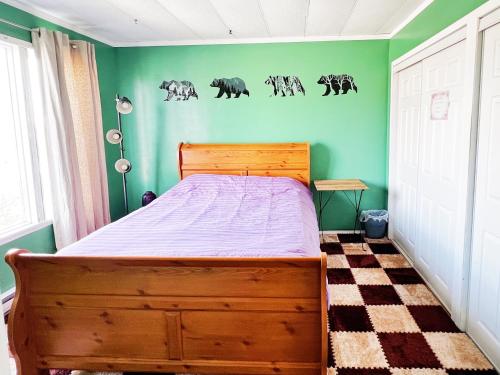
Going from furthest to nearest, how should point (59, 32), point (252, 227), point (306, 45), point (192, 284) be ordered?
point (306, 45)
point (59, 32)
point (252, 227)
point (192, 284)

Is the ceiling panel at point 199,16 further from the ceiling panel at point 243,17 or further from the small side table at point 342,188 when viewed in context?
the small side table at point 342,188

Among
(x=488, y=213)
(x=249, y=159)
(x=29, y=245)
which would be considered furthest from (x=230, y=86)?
(x=488, y=213)

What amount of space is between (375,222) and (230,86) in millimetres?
2215

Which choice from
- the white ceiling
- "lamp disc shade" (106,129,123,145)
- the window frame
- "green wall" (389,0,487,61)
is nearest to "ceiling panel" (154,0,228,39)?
the white ceiling

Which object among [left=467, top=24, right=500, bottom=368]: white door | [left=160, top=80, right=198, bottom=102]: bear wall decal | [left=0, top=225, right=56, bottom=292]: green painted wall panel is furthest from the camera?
[left=160, top=80, right=198, bottom=102]: bear wall decal

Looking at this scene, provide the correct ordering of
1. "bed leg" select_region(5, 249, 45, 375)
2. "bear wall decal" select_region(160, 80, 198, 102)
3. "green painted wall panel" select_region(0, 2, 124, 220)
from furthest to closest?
"bear wall decal" select_region(160, 80, 198, 102)
"green painted wall panel" select_region(0, 2, 124, 220)
"bed leg" select_region(5, 249, 45, 375)

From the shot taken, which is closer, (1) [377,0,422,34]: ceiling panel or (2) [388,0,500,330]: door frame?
(2) [388,0,500,330]: door frame

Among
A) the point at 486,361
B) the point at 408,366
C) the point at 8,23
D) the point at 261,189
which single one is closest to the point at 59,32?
the point at 8,23

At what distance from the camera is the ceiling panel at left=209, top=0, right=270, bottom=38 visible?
9.61 ft

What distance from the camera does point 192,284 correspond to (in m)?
1.77

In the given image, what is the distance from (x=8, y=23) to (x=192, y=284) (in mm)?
2364

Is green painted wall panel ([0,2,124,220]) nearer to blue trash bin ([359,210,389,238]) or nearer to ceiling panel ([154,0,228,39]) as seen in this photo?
ceiling panel ([154,0,228,39])

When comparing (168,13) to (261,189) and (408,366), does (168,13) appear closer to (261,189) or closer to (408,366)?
(261,189)

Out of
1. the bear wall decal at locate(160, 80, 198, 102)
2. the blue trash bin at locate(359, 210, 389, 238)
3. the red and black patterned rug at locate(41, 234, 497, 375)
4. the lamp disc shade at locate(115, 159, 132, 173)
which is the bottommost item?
the red and black patterned rug at locate(41, 234, 497, 375)
